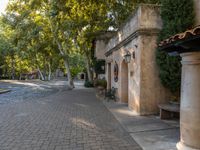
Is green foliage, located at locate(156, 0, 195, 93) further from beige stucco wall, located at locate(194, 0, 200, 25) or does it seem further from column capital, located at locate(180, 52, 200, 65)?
column capital, located at locate(180, 52, 200, 65)

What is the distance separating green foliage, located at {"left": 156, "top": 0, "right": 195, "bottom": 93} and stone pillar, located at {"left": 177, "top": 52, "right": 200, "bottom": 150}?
3.99 meters

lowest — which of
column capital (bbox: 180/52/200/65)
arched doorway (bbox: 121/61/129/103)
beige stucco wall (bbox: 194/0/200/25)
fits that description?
arched doorway (bbox: 121/61/129/103)

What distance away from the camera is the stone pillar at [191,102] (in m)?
4.57

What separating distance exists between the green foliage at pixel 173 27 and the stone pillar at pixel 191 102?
3.99 meters

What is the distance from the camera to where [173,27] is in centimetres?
849

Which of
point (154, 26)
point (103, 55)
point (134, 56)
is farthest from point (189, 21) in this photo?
point (103, 55)

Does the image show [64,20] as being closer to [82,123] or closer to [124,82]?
[124,82]

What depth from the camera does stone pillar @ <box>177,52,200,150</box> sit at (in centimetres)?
457

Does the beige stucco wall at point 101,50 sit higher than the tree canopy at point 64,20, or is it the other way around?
the tree canopy at point 64,20

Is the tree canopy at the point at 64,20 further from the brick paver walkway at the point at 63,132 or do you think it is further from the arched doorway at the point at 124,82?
the brick paver walkway at the point at 63,132

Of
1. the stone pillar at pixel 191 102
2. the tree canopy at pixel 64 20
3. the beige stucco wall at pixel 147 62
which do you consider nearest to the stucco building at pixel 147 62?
the beige stucco wall at pixel 147 62

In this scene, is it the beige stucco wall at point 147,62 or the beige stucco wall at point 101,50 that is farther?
the beige stucco wall at point 101,50

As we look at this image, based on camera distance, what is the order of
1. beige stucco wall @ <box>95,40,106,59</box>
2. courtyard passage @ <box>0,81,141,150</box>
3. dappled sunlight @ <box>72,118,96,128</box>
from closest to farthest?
courtyard passage @ <box>0,81,141,150</box> < dappled sunlight @ <box>72,118,96,128</box> < beige stucco wall @ <box>95,40,106,59</box>

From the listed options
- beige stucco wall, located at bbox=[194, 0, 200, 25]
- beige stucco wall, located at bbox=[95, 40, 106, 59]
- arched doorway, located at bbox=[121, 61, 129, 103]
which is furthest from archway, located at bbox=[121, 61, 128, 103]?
beige stucco wall, located at bbox=[95, 40, 106, 59]
